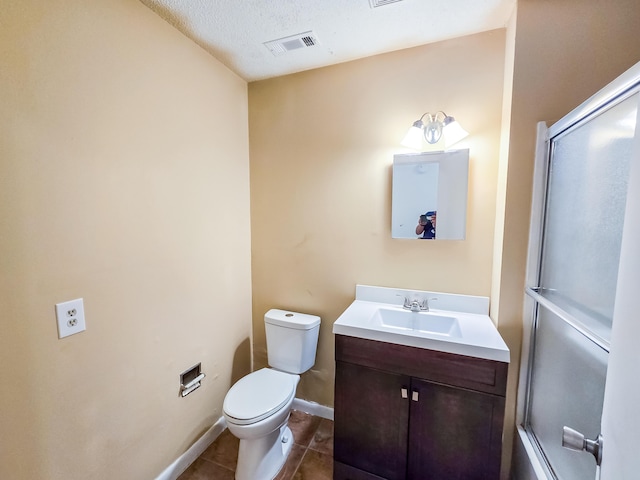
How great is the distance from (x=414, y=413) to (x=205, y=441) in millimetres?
1301

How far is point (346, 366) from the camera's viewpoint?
56.7 inches

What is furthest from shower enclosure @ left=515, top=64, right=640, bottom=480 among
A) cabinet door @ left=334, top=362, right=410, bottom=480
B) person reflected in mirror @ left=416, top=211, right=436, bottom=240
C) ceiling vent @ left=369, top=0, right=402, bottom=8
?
ceiling vent @ left=369, top=0, right=402, bottom=8

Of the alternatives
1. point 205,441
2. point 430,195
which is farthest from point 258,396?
point 430,195

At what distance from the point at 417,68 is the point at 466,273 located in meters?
1.21

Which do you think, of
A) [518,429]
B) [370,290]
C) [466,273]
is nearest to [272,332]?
[370,290]

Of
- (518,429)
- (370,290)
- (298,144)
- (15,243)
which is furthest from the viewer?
(298,144)

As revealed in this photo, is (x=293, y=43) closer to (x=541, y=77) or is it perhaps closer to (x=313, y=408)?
(x=541, y=77)

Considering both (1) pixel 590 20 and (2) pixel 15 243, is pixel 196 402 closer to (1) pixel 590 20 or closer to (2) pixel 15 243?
(2) pixel 15 243

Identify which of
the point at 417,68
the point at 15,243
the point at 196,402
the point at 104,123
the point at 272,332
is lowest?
the point at 196,402

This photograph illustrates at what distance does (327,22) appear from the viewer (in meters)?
1.37

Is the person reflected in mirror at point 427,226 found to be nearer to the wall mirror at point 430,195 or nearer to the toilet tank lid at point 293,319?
the wall mirror at point 430,195

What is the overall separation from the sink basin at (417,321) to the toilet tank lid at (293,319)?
17.7 inches

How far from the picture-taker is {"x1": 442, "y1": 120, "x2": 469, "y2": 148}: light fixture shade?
4.92ft

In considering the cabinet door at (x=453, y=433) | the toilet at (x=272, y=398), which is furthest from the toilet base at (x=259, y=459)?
the cabinet door at (x=453, y=433)
